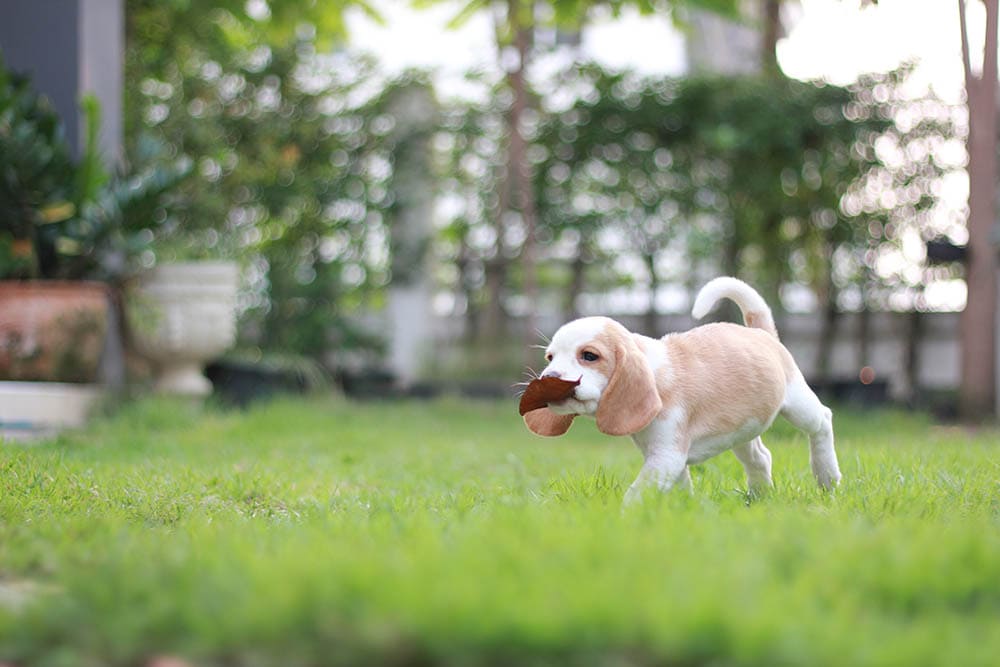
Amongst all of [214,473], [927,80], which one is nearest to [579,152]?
[927,80]

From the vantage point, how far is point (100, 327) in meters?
6.38

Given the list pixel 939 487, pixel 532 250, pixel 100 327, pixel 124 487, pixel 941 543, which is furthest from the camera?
pixel 532 250

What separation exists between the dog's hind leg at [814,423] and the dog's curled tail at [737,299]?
231 millimetres

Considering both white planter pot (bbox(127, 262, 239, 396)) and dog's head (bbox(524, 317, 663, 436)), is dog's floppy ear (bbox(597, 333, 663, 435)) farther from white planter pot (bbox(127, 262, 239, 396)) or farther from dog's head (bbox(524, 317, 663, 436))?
white planter pot (bbox(127, 262, 239, 396))

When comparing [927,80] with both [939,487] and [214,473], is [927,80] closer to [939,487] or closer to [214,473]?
[939,487]

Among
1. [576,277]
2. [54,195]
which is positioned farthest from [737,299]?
[576,277]

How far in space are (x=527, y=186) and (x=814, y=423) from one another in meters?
5.81

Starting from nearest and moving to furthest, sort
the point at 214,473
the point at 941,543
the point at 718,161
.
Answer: the point at 941,543, the point at 214,473, the point at 718,161

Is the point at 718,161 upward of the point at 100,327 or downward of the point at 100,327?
upward

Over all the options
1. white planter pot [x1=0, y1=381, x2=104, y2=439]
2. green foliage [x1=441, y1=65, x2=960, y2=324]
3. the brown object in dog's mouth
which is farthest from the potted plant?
the brown object in dog's mouth

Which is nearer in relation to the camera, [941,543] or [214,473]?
[941,543]

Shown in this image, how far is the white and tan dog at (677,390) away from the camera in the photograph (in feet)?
9.16

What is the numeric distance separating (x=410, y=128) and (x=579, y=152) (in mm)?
1574

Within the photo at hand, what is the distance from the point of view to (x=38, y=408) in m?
5.95
